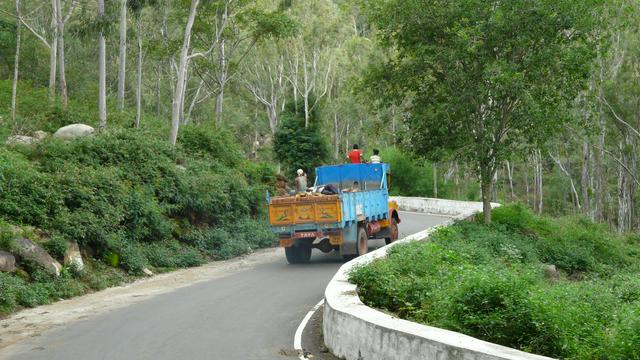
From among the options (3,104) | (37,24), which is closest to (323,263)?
(3,104)

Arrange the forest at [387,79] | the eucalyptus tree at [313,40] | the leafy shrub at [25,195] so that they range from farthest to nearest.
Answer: the eucalyptus tree at [313,40] < the forest at [387,79] < the leafy shrub at [25,195]

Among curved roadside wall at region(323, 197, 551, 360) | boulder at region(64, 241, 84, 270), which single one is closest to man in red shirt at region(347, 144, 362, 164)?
boulder at region(64, 241, 84, 270)

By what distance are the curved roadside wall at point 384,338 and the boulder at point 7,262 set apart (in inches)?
311

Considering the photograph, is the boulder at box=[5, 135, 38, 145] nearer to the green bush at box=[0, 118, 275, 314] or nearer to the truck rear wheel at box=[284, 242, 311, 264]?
the green bush at box=[0, 118, 275, 314]

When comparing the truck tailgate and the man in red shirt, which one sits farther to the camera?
the man in red shirt

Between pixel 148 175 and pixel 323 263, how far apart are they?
714 cm

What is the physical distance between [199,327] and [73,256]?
6867 mm

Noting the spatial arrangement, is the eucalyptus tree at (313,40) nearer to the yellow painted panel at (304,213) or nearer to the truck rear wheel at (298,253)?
the truck rear wheel at (298,253)

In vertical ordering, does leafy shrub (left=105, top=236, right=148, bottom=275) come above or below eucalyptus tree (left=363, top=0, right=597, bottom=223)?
below

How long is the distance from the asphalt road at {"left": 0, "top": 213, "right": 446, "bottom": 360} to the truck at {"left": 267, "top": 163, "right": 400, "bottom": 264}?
1894 mm

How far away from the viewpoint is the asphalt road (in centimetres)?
1075

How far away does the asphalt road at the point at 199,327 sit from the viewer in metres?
10.8

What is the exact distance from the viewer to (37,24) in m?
50.7

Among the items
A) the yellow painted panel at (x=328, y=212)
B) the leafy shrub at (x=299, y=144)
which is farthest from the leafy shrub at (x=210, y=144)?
the yellow painted panel at (x=328, y=212)
